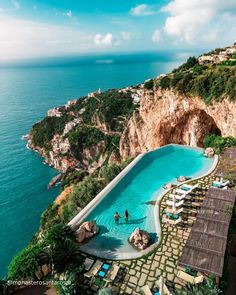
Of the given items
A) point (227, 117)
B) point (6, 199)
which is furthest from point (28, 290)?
point (6, 199)

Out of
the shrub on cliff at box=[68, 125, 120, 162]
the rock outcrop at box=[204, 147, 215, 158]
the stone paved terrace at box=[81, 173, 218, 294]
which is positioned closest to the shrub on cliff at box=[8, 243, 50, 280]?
the stone paved terrace at box=[81, 173, 218, 294]

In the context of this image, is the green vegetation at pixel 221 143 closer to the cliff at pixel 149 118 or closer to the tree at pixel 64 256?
the cliff at pixel 149 118

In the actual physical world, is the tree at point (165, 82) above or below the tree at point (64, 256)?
above

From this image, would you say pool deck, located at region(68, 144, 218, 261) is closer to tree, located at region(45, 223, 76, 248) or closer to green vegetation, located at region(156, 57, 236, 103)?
tree, located at region(45, 223, 76, 248)

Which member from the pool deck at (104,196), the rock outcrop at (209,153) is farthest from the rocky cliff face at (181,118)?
the pool deck at (104,196)

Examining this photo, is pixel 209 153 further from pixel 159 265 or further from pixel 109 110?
pixel 109 110

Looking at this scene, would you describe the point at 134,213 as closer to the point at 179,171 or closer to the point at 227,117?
the point at 179,171

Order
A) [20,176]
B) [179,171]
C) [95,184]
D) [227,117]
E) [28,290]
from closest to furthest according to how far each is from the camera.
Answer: [28,290]
[179,171]
[95,184]
[227,117]
[20,176]
